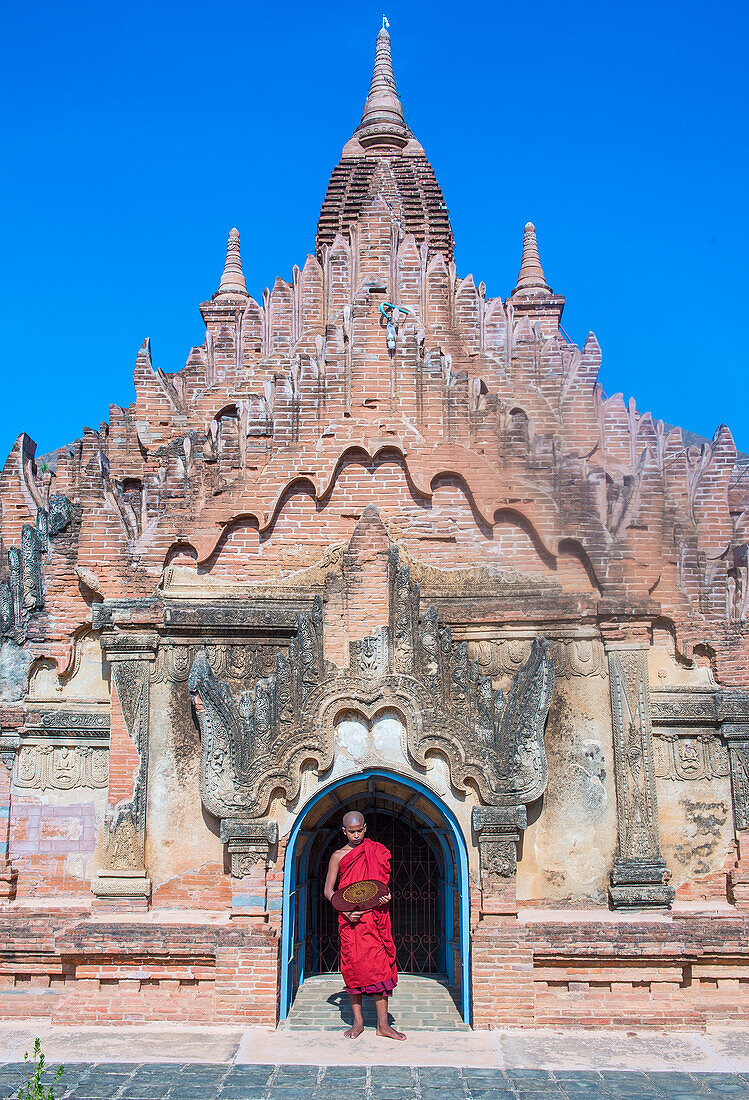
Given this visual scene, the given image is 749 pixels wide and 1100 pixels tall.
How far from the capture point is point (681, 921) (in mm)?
9594

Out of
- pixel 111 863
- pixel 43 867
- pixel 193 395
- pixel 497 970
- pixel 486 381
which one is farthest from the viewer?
pixel 193 395

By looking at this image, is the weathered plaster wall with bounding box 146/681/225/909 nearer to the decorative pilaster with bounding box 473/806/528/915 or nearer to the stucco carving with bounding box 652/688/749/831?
the decorative pilaster with bounding box 473/806/528/915

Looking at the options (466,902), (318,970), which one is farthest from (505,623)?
(318,970)

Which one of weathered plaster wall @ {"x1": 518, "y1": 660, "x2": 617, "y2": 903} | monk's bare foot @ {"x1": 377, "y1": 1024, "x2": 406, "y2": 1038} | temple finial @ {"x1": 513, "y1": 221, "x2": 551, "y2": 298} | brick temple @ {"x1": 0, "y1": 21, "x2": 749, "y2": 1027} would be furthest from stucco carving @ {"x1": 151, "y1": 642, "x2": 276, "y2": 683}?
temple finial @ {"x1": 513, "y1": 221, "x2": 551, "y2": 298}

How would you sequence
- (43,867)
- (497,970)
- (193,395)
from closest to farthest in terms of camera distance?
1. (497,970)
2. (43,867)
3. (193,395)

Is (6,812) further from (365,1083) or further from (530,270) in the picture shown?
(530,270)

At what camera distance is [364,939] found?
8703 mm

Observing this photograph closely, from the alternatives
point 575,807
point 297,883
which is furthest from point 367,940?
point 575,807

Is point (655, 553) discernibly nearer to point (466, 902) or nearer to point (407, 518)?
point (407, 518)

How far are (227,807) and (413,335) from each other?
5571mm

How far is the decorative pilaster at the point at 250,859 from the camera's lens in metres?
9.40

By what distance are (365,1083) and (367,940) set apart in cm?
118

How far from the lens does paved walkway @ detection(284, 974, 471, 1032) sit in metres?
9.18

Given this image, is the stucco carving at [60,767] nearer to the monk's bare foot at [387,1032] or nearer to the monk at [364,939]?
the monk at [364,939]
